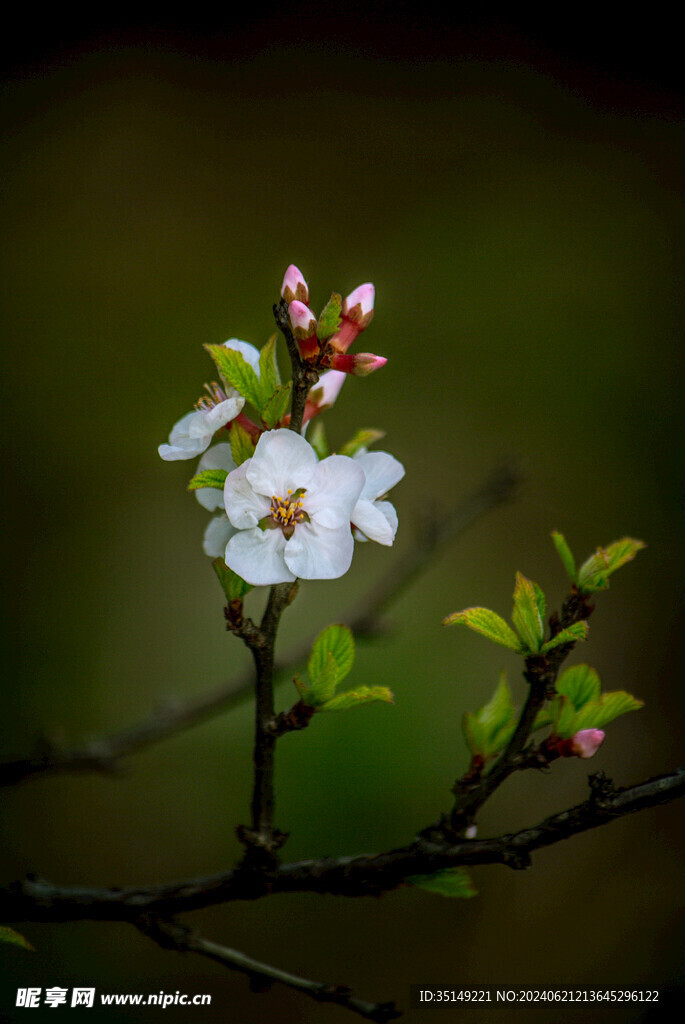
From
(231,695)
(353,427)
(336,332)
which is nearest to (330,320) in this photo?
(336,332)

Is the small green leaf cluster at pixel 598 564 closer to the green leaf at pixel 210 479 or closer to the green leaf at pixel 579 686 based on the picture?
the green leaf at pixel 579 686

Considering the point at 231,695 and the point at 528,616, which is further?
the point at 231,695

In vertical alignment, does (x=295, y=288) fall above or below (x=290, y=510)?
above

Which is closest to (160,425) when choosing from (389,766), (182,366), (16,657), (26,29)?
(182,366)

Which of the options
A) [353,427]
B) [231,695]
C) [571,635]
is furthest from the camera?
[353,427]

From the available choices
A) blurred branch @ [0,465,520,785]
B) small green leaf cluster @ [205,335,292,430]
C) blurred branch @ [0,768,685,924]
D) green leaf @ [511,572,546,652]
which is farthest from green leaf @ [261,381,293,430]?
blurred branch @ [0,465,520,785]

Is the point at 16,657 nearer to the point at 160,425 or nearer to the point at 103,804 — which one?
the point at 103,804

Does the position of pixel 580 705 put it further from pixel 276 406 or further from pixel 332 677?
pixel 276 406
